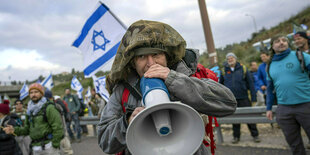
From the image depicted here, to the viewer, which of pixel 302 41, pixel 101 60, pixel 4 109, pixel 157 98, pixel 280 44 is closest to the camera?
pixel 157 98

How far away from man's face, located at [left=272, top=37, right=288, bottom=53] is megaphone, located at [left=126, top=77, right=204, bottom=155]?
242cm

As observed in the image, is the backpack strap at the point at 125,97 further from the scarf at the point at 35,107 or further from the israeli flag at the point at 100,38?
the scarf at the point at 35,107

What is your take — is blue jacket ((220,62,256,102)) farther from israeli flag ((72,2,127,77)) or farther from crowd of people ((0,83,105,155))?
crowd of people ((0,83,105,155))

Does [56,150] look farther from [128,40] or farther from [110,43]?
[128,40]

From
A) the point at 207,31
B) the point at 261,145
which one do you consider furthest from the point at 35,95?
the point at 207,31

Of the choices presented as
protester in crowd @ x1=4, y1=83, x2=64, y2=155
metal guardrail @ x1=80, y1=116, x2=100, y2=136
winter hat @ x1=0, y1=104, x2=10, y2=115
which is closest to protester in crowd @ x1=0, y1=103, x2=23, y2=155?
winter hat @ x1=0, y1=104, x2=10, y2=115

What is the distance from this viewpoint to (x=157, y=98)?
110 centimetres

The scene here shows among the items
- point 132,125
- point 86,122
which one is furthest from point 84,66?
point 86,122

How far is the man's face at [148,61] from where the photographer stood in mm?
1420

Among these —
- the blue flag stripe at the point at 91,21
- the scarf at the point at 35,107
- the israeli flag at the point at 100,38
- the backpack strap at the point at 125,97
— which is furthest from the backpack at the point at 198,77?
the blue flag stripe at the point at 91,21

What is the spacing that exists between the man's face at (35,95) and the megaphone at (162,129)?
3.43 meters

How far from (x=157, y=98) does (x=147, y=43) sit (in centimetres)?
44

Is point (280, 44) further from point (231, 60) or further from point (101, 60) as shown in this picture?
point (101, 60)

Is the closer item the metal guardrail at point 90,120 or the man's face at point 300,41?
the man's face at point 300,41
